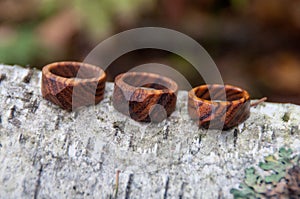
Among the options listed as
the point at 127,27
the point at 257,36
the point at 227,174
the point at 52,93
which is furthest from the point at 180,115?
the point at 257,36

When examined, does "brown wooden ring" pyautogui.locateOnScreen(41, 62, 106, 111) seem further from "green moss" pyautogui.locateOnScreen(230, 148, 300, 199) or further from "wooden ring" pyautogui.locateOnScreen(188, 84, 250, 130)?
"green moss" pyautogui.locateOnScreen(230, 148, 300, 199)

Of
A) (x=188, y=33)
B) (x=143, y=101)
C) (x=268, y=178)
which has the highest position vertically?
(x=188, y=33)

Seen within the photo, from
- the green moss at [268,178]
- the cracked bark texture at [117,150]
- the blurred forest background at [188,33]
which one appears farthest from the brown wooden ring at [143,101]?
the blurred forest background at [188,33]

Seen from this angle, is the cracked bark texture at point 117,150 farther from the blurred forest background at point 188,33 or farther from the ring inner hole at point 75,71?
the blurred forest background at point 188,33

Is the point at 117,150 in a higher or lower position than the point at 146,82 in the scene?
lower

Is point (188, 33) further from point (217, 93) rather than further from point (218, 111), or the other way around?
point (218, 111)

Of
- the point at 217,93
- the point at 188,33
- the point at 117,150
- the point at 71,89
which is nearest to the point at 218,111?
the point at 217,93
